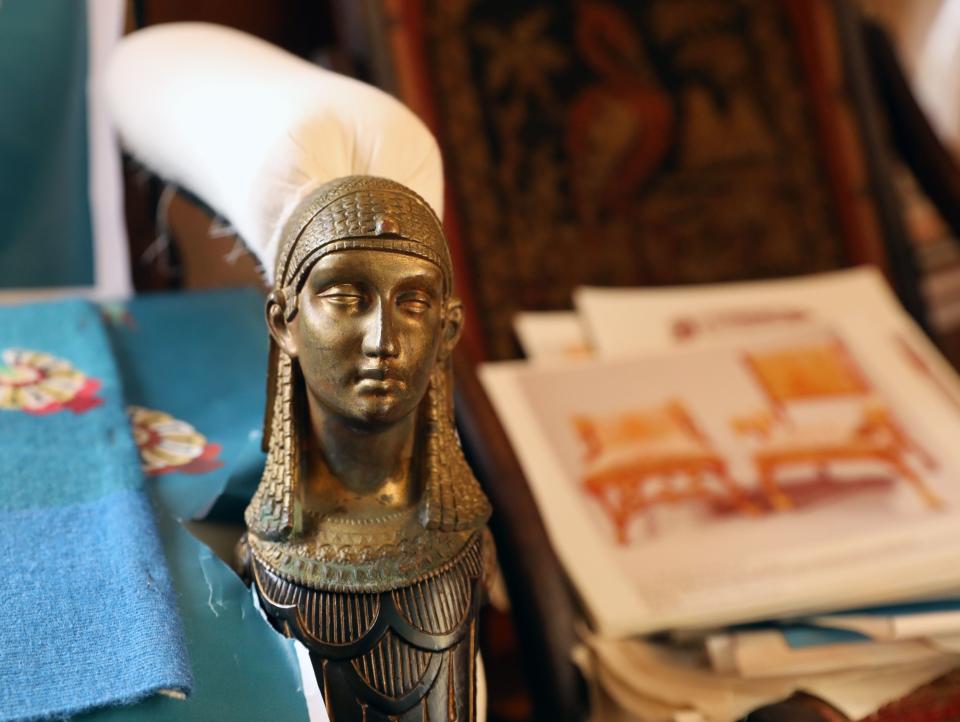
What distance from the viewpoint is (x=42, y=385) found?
0.56 m

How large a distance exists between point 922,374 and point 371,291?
61 centimetres

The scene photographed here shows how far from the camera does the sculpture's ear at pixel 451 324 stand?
17.3 inches

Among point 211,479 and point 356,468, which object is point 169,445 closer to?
point 211,479

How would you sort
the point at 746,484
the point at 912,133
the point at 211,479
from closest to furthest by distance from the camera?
the point at 211,479 < the point at 746,484 < the point at 912,133

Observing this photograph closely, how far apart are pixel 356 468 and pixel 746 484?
41 cm

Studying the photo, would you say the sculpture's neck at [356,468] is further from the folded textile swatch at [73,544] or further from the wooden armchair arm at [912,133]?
the wooden armchair arm at [912,133]

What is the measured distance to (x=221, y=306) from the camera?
2.27 feet

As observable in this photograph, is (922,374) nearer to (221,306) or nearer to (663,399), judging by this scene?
(663,399)

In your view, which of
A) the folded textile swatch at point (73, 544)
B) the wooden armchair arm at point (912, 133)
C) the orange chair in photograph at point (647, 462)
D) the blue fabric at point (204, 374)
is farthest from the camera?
the wooden armchair arm at point (912, 133)

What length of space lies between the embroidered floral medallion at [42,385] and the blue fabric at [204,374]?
0.03 metres

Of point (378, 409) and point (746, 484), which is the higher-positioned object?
point (378, 409)

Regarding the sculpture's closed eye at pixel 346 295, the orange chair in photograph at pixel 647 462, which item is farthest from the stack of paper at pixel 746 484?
the sculpture's closed eye at pixel 346 295

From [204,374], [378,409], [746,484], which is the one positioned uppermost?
[378,409]

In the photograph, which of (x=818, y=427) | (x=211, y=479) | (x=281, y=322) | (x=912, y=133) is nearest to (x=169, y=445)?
(x=211, y=479)
